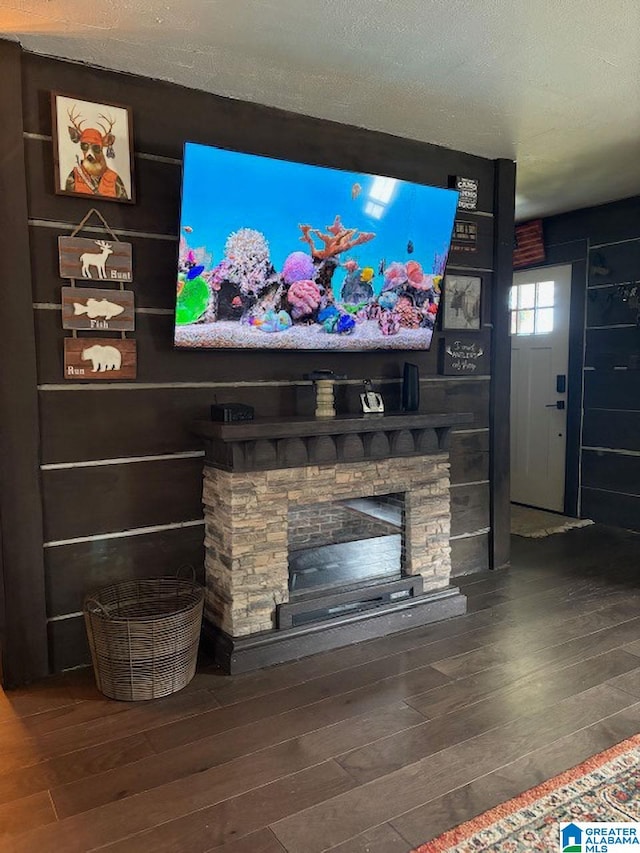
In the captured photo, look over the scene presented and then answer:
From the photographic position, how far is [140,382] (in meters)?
2.71

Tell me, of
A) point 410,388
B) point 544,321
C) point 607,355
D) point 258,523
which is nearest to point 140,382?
point 258,523

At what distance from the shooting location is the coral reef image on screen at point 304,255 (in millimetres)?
2602

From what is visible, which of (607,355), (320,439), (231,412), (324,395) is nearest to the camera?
(231,412)

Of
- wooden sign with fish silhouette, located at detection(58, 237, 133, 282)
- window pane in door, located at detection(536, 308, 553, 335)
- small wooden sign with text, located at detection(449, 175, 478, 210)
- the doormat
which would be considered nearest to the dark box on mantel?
wooden sign with fish silhouette, located at detection(58, 237, 133, 282)

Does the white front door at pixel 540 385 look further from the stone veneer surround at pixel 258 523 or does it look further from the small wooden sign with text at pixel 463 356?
the stone veneer surround at pixel 258 523

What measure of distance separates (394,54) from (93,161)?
1.24 meters

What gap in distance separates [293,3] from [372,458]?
180 centimetres

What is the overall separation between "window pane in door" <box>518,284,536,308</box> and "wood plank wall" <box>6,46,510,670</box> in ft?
9.17

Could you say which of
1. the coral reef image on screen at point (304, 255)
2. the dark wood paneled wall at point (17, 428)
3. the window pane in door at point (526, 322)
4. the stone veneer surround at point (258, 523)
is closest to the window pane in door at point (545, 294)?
the window pane in door at point (526, 322)

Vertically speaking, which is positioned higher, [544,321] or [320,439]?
[544,321]

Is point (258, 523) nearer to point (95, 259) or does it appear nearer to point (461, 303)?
point (95, 259)

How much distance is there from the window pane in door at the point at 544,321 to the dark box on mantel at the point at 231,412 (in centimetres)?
342

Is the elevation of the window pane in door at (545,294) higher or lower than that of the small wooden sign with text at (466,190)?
lower

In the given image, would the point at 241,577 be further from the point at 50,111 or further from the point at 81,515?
the point at 50,111
